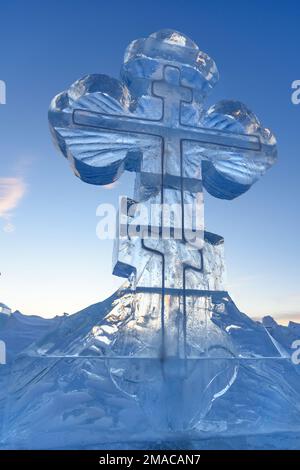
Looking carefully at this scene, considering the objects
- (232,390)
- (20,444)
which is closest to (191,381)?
(232,390)

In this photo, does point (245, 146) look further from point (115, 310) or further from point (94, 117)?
point (115, 310)

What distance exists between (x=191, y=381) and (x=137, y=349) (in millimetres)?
493

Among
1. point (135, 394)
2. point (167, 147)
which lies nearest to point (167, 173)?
point (167, 147)

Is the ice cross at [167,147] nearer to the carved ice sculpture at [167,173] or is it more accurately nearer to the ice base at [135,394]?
the carved ice sculpture at [167,173]

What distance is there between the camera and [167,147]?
4.20 m

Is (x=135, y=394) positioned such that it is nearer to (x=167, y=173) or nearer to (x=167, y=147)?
(x=167, y=173)

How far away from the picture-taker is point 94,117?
400 cm

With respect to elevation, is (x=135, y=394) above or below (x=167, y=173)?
below

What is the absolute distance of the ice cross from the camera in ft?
12.5

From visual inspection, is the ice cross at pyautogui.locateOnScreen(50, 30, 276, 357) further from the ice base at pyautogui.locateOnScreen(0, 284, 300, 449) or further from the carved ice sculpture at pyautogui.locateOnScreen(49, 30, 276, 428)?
the ice base at pyautogui.locateOnScreen(0, 284, 300, 449)

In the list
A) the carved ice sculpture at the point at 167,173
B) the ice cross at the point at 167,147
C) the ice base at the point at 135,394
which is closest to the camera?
the ice base at the point at 135,394

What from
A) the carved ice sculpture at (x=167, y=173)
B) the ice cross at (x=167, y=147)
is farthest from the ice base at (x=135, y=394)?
the ice cross at (x=167, y=147)

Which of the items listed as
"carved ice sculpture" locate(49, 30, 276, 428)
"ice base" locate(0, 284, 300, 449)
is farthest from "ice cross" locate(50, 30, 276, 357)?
"ice base" locate(0, 284, 300, 449)

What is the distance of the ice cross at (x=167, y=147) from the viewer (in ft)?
12.5
